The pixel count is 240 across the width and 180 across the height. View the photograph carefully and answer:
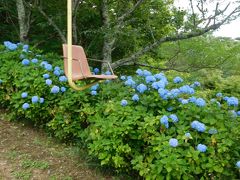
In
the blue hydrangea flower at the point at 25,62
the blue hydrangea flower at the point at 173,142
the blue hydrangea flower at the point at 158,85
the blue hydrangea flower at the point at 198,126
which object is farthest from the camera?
the blue hydrangea flower at the point at 25,62

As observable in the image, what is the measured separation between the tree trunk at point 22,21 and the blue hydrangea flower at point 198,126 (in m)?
3.09

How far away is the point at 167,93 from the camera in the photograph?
283cm

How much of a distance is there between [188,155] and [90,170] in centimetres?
95

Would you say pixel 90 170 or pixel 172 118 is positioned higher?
pixel 172 118

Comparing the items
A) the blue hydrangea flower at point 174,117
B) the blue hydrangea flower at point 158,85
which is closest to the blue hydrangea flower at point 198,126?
the blue hydrangea flower at point 174,117

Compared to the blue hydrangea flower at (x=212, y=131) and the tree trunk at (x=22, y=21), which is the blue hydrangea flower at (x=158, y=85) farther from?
the tree trunk at (x=22, y=21)

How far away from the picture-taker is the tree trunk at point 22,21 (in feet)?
15.6

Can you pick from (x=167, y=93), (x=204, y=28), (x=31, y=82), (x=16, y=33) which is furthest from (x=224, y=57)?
(x=16, y=33)

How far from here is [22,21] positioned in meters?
4.79

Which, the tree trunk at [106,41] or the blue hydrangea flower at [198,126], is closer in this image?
the blue hydrangea flower at [198,126]

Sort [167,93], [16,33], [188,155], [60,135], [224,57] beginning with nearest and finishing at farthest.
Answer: [188,155] → [167,93] → [60,135] → [224,57] → [16,33]

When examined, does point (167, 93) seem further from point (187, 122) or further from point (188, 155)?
point (188, 155)

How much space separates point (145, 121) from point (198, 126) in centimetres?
40

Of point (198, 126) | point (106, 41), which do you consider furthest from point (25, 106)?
point (106, 41)
